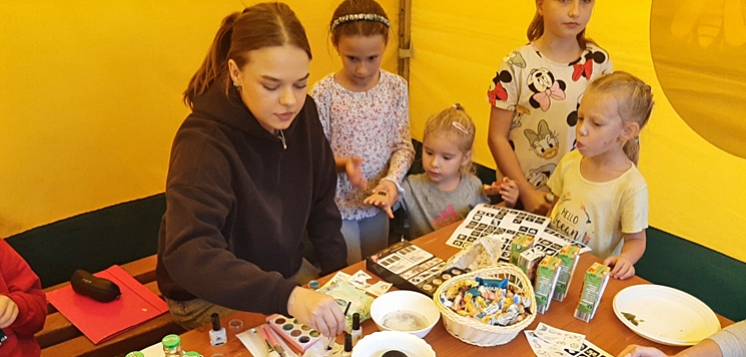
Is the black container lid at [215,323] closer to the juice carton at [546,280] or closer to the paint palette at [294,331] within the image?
the paint palette at [294,331]

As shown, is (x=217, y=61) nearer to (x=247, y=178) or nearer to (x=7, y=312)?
(x=247, y=178)

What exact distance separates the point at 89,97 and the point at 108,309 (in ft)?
2.60

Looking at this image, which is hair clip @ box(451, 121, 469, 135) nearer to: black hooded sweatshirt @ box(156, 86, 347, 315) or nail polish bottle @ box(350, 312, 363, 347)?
black hooded sweatshirt @ box(156, 86, 347, 315)

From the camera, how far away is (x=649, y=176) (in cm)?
211

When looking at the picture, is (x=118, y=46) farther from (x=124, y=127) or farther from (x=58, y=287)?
(x=58, y=287)

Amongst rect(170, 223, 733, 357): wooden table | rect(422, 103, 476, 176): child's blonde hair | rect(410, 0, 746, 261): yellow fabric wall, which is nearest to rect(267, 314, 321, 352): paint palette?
rect(170, 223, 733, 357): wooden table

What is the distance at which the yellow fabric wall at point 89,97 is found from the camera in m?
1.91

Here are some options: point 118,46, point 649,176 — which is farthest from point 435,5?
point 118,46

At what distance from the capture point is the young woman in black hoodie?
3.60 feet

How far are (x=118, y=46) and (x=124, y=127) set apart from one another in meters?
0.31

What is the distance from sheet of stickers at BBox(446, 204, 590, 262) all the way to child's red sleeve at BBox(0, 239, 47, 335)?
1041mm

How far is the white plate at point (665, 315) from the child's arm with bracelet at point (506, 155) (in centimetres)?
60

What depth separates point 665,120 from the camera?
2.00m

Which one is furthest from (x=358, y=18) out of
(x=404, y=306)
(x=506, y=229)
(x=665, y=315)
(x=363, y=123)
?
(x=665, y=315)
